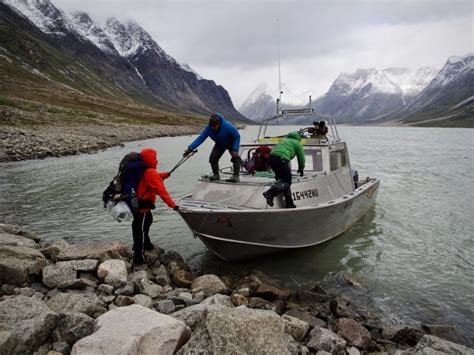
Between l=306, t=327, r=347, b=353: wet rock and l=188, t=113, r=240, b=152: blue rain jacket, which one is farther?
l=188, t=113, r=240, b=152: blue rain jacket

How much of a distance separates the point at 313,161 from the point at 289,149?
2.30 metres

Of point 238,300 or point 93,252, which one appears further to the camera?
point 93,252

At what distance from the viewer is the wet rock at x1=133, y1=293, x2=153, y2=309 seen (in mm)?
6338

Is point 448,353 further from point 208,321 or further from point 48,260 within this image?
point 48,260

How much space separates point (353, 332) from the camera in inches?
251

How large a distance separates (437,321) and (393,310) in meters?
0.83

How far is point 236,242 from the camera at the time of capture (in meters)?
8.92

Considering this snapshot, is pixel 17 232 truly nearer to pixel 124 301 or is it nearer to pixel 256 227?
pixel 124 301

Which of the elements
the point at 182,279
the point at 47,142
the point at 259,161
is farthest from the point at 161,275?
the point at 47,142

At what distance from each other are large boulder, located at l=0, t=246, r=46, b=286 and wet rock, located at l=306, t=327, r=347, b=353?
5267 mm

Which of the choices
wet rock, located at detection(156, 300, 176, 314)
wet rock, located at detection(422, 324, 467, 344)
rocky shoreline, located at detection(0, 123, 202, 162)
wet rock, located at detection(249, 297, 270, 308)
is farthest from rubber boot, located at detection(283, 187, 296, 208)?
rocky shoreline, located at detection(0, 123, 202, 162)

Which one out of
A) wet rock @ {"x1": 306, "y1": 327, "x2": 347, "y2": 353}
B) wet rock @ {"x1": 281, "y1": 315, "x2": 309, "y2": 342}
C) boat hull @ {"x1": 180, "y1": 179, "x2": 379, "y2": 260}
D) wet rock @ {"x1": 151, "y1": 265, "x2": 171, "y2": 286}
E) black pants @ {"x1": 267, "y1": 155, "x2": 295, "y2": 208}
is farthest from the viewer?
black pants @ {"x1": 267, "y1": 155, "x2": 295, "y2": 208}

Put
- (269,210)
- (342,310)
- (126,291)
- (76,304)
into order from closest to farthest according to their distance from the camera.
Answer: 1. (76,304)
2. (126,291)
3. (342,310)
4. (269,210)

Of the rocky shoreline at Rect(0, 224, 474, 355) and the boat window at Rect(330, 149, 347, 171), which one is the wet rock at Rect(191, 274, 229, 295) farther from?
the boat window at Rect(330, 149, 347, 171)
